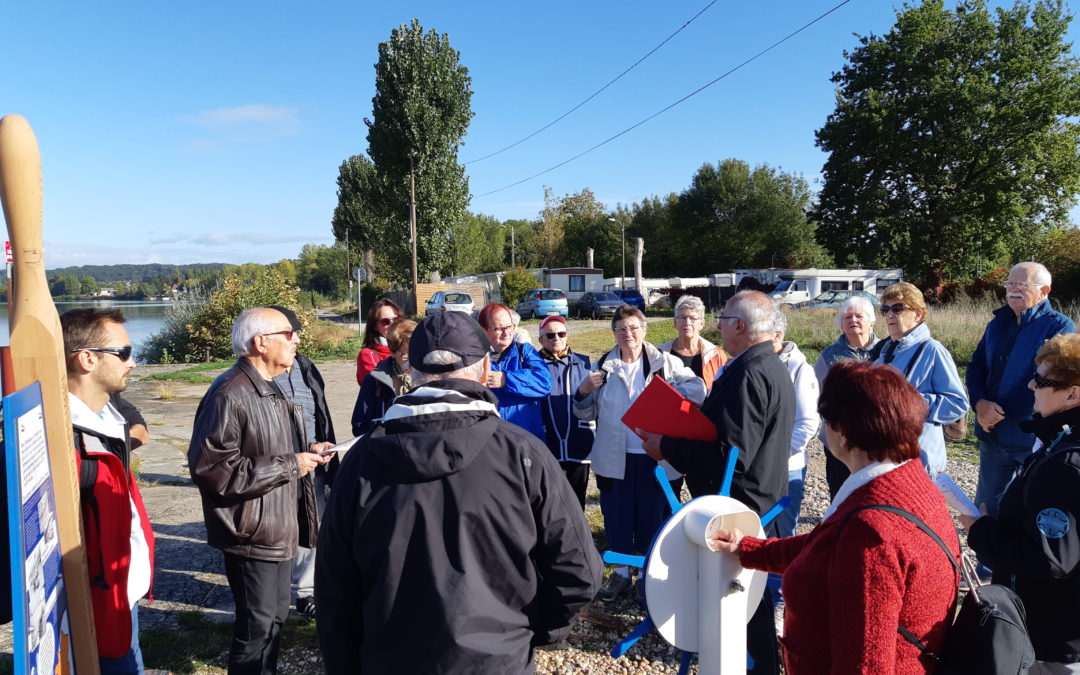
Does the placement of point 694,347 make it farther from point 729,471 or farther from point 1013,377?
point 729,471

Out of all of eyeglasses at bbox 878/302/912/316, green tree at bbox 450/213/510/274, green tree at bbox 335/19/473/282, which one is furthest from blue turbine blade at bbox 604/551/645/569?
green tree at bbox 450/213/510/274

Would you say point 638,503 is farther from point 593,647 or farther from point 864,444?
point 864,444

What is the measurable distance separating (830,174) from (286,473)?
117 ft

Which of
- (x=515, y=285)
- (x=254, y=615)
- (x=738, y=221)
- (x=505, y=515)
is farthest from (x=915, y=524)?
(x=738, y=221)

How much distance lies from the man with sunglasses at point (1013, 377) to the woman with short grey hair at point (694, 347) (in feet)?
5.31

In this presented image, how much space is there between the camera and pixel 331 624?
1.75 metres

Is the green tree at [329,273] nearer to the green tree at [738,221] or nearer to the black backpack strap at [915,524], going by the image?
the green tree at [738,221]

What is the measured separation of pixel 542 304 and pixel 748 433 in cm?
2783

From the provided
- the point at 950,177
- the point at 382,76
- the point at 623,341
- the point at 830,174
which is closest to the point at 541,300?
the point at 382,76

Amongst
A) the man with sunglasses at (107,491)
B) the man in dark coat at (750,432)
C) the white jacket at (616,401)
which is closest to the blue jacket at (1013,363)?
the white jacket at (616,401)

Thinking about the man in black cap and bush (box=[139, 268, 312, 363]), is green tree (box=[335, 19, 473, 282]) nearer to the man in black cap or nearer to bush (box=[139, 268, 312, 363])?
bush (box=[139, 268, 312, 363])

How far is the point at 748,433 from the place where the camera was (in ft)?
8.82

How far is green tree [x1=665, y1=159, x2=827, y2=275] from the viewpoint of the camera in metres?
51.3

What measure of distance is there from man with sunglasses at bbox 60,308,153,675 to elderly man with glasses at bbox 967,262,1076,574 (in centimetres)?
443
